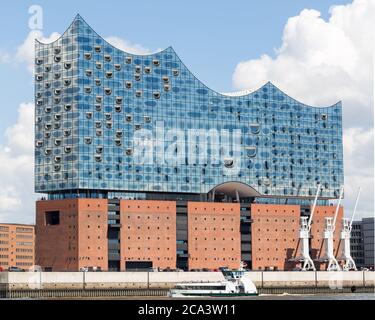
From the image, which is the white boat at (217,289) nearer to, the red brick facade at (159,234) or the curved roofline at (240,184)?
the red brick facade at (159,234)

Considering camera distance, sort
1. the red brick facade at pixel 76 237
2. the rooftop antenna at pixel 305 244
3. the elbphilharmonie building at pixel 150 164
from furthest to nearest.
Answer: the rooftop antenna at pixel 305 244 → the elbphilharmonie building at pixel 150 164 → the red brick facade at pixel 76 237

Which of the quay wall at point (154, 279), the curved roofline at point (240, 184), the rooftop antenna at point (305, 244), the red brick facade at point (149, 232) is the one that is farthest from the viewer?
the rooftop antenna at point (305, 244)

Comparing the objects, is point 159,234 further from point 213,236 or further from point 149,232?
point 213,236

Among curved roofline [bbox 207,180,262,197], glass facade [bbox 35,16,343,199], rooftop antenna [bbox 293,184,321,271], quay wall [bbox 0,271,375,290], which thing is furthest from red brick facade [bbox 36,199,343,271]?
quay wall [bbox 0,271,375,290]

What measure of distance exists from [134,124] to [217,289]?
1514 inches

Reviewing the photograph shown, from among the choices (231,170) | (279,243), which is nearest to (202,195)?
(231,170)

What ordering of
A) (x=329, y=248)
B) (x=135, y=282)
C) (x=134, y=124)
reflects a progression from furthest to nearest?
(x=329, y=248) < (x=134, y=124) < (x=135, y=282)

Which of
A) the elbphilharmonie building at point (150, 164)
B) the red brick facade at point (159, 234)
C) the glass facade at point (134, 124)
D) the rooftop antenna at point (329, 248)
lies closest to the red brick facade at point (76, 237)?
the red brick facade at point (159, 234)

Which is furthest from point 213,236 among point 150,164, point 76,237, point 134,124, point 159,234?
point 76,237

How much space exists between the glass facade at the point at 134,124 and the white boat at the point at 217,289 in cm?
3156

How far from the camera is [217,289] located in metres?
108

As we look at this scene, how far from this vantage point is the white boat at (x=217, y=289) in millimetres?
A: 106062

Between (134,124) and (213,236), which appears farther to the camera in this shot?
(213,236)

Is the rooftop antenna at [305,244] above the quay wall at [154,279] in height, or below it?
A: above
